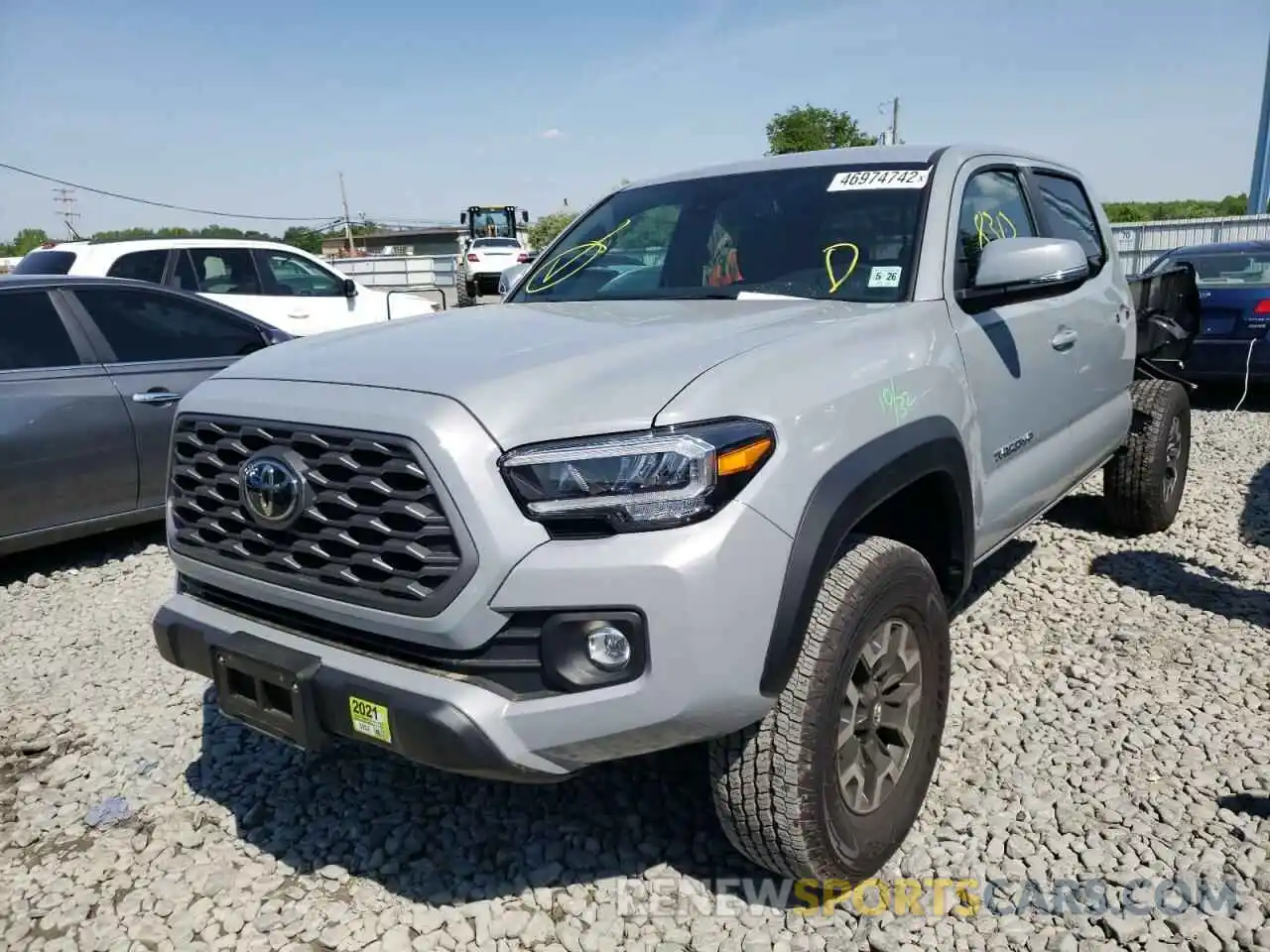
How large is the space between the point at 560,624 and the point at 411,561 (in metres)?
0.34

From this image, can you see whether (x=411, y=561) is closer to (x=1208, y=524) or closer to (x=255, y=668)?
(x=255, y=668)

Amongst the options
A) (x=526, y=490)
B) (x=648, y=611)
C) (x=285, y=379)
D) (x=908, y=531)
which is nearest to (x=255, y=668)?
(x=285, y=379)

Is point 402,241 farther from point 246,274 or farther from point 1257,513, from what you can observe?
point 1257,513

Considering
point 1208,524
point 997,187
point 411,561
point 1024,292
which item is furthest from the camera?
point 1208,524

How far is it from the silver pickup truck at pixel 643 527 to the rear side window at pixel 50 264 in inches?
248

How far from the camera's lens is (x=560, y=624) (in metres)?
1.90

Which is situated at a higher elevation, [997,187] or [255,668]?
[997,187]

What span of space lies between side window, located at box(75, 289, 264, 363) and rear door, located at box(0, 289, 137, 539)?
0.59ft

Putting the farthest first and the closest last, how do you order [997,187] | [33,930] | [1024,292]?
[997,187], [1024,292], [33,930]

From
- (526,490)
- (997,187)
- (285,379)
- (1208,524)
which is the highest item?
(997,187)

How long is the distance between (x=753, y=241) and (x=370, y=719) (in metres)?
2.02

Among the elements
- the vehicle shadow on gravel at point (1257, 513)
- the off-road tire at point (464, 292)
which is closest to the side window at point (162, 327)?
the vehicle shadow on gravel at point (1257, 513)

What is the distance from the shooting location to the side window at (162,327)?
16.6 ft

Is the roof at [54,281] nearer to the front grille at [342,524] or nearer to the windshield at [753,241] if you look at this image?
the windshield at [753,241]
